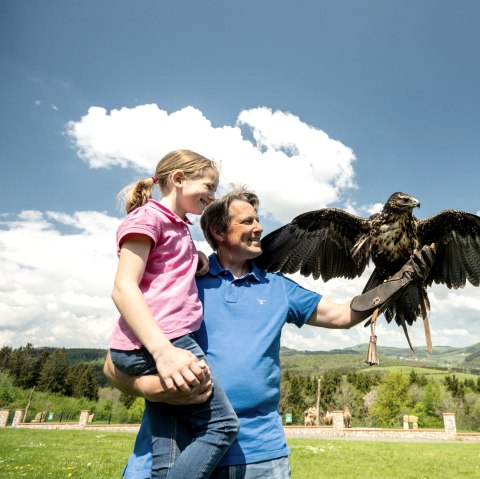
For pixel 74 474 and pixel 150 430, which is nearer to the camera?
pixel 150 430

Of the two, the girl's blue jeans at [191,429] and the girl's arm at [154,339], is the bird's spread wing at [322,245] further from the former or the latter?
the girl's arm at [154,339]

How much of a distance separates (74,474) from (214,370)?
11.0 m

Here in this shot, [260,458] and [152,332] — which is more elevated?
[152,332]

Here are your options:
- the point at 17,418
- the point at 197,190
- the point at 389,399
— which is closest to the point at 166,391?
the point at 197,190

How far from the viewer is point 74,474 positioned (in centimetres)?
1068

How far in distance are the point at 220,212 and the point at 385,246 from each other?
1978 mm

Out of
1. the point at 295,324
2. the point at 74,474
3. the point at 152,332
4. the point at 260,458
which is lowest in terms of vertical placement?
Answer: the point at 74,474

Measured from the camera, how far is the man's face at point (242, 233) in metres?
2.66

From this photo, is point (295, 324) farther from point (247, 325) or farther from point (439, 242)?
point (439, 242)

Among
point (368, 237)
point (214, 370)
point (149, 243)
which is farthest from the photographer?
point (368, 237)

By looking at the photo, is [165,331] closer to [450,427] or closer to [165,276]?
[165,276]

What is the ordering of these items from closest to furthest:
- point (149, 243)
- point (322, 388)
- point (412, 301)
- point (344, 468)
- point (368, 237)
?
point (149, 243), point (412, 301), point (368, 237), point (344, 468), point (322, 388)

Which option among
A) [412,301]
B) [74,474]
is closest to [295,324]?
[412,301]

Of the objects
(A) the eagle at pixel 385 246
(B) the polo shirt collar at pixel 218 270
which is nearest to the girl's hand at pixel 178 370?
(B) the polo shirt collar at pixel 218 270
